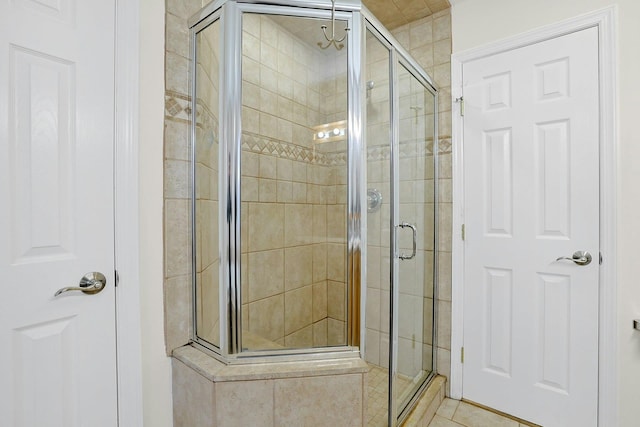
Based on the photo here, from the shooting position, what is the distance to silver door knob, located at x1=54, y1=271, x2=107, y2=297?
3.39 feet

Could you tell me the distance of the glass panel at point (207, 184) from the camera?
47.4 inches

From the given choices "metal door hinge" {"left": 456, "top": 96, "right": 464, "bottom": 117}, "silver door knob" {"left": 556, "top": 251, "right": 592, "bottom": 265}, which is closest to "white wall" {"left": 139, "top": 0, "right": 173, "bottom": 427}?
"metal door hinge" {"left": 456, "top": 96, "right": 464, "bottom": 117}

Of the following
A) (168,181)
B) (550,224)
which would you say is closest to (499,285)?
(550,224)

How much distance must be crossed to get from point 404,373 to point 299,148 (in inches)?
54.4

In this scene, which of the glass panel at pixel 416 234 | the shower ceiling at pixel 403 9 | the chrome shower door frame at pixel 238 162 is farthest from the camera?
the shower ceiling at pixel 403 9

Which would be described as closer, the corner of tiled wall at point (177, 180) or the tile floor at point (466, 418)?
the corner of tiled wall at point (177, 180)

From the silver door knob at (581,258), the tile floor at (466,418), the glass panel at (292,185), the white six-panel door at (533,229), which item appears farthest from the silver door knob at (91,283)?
the silver door knob at (581,258)

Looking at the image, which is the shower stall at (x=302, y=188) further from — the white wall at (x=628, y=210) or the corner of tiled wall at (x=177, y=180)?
the white wall at (x=628, y=210)

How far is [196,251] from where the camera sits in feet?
4.36

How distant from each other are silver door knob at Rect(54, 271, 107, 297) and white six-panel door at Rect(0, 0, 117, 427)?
2cm

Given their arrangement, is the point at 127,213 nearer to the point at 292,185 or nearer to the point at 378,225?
the point at 292,185

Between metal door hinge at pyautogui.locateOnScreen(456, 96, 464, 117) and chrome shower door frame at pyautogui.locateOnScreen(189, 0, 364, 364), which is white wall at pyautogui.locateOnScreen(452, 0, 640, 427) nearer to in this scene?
metal door hinge at pyautogui.locateOnScreen(456, 96, 464, 117)

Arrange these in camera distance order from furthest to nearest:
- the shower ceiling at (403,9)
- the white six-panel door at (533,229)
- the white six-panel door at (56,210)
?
the shower ceiling at (403,9), the white six-panel door at (533,229), the white six-panel door at (56,210)

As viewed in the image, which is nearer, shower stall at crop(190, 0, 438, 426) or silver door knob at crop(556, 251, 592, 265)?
shower stall at crop(190, 0, 438, 426)
